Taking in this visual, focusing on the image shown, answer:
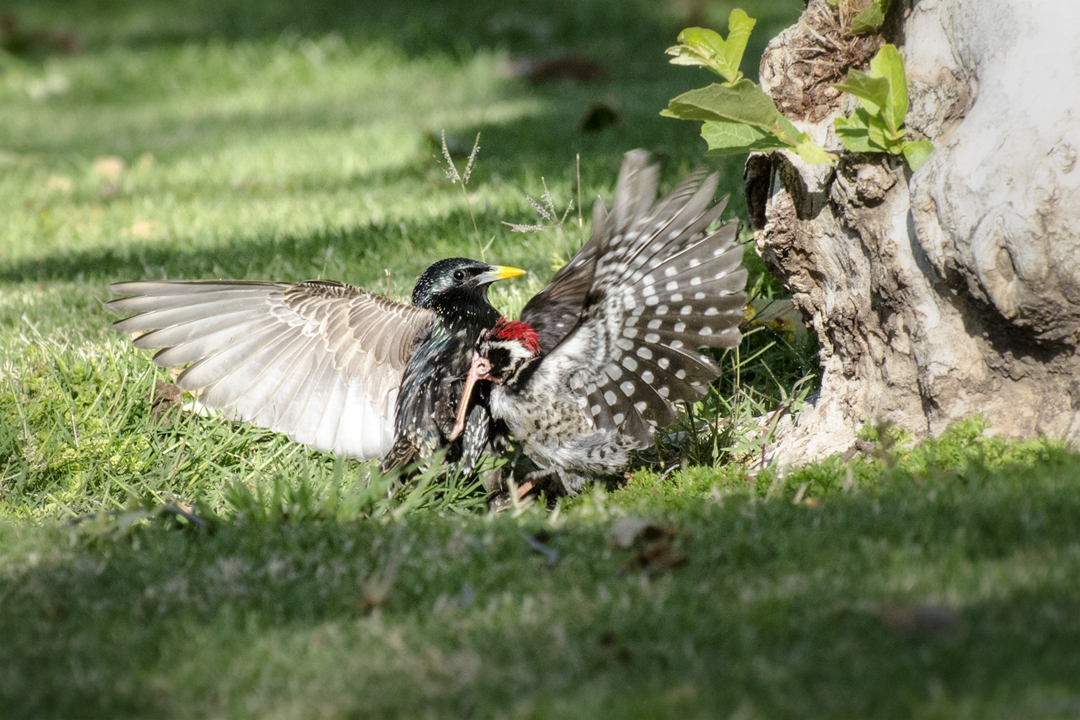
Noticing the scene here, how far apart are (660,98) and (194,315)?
6.48 meters

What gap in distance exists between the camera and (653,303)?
380 centimetres

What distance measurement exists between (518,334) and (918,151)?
5.04 ft

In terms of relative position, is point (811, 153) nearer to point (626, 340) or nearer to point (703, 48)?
point (703, 48)

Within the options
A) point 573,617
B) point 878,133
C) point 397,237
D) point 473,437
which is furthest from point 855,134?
point 397,237

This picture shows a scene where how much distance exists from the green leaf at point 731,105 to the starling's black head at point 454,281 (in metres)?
0.99

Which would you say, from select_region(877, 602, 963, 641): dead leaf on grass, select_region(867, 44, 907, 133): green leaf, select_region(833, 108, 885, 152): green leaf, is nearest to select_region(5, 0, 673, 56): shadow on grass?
select_region(833, 108, 885, 152): green leaf

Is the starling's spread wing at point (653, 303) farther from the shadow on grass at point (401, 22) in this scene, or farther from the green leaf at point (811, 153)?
the shadow on grass at point (401, 22)

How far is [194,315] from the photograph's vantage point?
4309mm

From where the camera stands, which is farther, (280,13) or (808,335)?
(280,13)

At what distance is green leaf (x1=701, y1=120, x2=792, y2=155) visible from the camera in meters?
3.73

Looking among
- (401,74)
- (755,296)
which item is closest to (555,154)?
(755,296)

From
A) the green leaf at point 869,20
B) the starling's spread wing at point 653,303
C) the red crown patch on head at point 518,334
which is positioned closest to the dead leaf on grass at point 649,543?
the starling's spread wing at point 653,303

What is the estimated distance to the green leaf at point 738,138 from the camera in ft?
12.2

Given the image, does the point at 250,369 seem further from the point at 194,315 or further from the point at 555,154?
the point at 555,154
